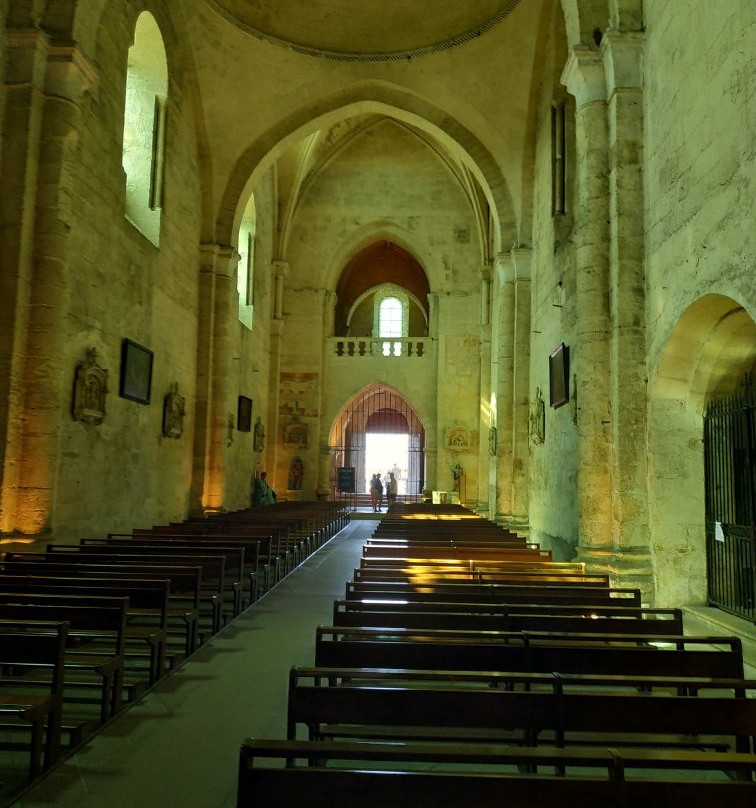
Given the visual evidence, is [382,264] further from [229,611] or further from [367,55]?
[229,611]

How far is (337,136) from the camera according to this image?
23.3 m

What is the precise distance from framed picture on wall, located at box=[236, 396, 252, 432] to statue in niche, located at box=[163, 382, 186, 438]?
3907 millimetres

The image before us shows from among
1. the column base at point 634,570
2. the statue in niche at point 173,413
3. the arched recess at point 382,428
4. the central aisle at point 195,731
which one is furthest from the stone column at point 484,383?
the central aisle at point 195,731

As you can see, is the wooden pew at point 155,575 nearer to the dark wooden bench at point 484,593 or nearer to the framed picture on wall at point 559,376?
the dark wooden bench at point 484,593

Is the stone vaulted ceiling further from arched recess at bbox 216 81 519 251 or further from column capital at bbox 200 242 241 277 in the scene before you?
column capital at bbox 200 242 241 277

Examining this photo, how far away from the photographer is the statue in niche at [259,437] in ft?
68.5

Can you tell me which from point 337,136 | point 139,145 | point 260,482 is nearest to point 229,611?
point 139,145

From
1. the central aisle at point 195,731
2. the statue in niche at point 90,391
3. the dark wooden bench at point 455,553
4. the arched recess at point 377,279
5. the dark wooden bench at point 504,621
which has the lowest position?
the central aisle at point 195,731

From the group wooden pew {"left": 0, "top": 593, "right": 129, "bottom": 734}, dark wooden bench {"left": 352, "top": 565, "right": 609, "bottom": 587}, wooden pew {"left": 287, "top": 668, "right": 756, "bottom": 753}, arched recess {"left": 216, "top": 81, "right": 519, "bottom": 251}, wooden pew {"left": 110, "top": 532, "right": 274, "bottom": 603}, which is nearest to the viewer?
wooden pew {"left": 287, "top": 668, "right": 756, "bottom": 753}

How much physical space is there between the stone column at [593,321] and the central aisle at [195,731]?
3.51 meters

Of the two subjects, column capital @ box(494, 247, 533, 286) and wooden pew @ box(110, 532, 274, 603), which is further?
column capital @ box(494, 247, 533, 286)

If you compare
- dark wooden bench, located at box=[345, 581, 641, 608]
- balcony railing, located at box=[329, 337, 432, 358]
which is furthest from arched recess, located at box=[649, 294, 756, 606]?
balcony railing, located at box=[329, 337, 432, 358]

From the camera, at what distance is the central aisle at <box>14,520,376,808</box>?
344cm

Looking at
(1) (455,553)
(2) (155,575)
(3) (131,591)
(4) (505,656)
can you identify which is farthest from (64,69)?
(4) (505,656)
